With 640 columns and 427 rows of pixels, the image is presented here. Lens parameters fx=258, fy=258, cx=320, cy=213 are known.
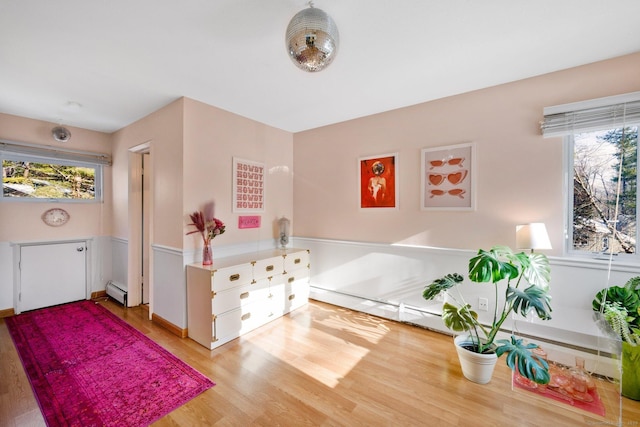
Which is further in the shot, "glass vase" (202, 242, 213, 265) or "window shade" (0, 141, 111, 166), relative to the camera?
"window shade" (0, 141, 111, 166)

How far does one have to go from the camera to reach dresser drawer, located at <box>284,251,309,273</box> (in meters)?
3.24

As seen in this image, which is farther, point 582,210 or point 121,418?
point 582,210

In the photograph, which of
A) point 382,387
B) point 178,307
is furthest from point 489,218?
point 178,307

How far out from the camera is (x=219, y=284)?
2.47 metres

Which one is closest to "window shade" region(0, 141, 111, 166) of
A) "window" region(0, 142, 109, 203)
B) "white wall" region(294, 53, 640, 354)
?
"window" region(0, 142, 109, 203)

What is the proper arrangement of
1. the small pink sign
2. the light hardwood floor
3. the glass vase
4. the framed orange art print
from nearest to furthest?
1. the light hardwood floor
2. the glass vase
3. the framed orange art print
4. the small pink sign

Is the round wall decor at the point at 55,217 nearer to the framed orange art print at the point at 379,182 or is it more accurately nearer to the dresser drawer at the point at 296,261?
the dresser drawer at the point at 296,261

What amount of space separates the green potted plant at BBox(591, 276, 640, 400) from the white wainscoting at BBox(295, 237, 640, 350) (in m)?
0.16

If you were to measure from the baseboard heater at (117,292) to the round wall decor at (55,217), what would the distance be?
1050 millimetres

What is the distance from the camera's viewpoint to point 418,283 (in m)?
2.88

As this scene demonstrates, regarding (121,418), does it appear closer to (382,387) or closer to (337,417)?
(337,417)

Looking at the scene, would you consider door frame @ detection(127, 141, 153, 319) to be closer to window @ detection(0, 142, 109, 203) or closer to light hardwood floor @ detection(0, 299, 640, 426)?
window @ detection(0, 142, 109, 203)

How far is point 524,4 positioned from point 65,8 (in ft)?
8.86

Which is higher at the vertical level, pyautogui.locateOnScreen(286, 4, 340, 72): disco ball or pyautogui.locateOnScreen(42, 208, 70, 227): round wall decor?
pyautogui.locateOnScreen(286, 4, 340, 72): disco ball
